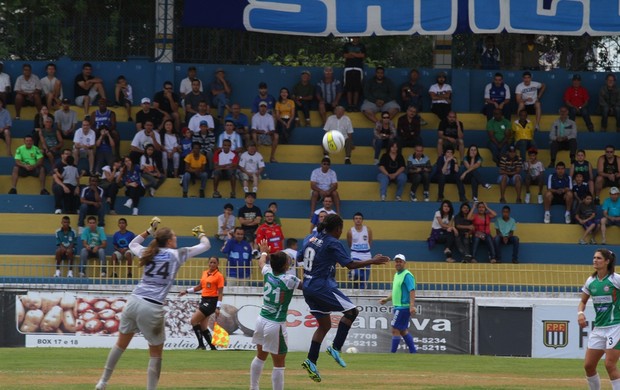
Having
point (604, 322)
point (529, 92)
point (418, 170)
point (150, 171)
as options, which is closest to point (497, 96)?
point (529, 92)

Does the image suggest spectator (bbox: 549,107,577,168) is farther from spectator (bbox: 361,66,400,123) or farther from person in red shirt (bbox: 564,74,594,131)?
spectator (bbox: 361,66,400,123)

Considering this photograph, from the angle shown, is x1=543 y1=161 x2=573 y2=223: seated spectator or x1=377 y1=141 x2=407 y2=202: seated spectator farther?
x1=377 y1=141 x2=407 y2=202: seated spectator

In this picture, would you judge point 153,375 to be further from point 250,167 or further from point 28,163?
point 28,163

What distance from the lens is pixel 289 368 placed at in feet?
61.2

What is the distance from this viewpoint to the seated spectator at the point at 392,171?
29.5 metres

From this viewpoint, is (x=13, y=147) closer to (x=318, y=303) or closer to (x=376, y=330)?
(x=376, y=330)

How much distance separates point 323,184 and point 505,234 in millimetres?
4610

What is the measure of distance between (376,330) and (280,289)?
1187cm

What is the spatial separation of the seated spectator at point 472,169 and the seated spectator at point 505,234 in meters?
1.47

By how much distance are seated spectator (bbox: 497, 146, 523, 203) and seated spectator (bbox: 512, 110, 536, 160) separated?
0.88 metres

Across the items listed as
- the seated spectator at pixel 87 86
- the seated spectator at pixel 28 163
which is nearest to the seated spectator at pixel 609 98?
the seated spectator at pixel 87 86

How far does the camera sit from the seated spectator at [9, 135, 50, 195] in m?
29.2

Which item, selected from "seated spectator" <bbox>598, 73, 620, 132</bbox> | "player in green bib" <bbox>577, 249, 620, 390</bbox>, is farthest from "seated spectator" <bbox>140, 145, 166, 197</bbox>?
"player in green bib" <bbox>577, 249, 620, 390</bbox>

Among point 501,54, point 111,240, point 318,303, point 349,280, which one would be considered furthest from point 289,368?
point 501,54
